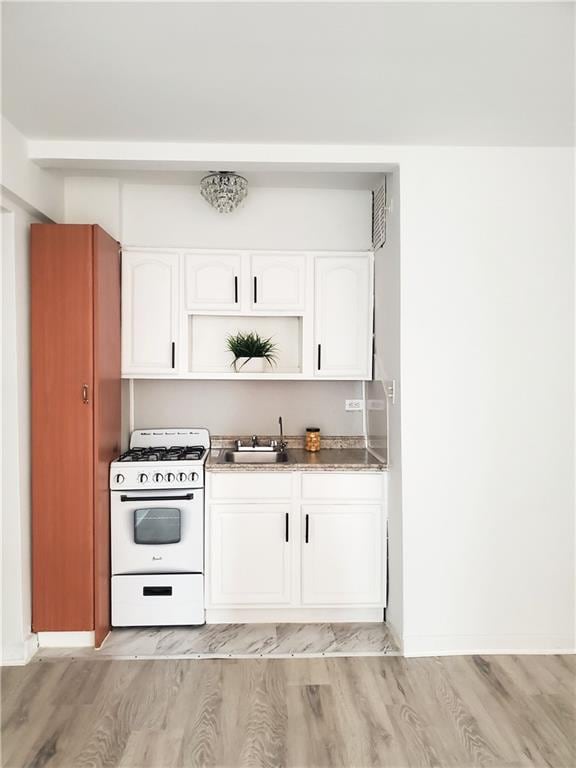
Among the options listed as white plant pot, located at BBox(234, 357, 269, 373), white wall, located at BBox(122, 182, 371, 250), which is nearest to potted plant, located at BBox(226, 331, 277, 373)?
white plant pot, located at BBox(234, 357, 269, 373)

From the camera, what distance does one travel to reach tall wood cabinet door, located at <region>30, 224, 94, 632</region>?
9.37ft

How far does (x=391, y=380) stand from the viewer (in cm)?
309

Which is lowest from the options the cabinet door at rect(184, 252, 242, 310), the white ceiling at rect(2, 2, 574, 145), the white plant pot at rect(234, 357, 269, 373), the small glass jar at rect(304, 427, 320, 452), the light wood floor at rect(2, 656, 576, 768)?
the light wood floor at rect(2, 656, 576, 768)

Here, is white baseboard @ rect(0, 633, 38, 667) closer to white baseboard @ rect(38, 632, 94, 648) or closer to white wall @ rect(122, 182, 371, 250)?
white baseboard @ rect(38, 632, 94, 648)

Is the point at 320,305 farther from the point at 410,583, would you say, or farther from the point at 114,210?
the point at 410,583

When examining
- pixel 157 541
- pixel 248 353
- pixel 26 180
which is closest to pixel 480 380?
pixel 248 353

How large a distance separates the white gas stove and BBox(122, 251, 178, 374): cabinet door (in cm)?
70

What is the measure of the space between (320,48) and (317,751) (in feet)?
8.94

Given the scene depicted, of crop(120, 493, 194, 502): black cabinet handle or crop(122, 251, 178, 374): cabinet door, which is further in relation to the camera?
crop(122, 251, 178, 374): cabinet door

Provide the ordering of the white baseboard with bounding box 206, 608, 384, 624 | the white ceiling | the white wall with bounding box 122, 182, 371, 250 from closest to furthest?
the white ceiling → the white baseboard with bounding box 206, 608, 384, 624 → the white wall with bounding box 122, 182, 371, 250

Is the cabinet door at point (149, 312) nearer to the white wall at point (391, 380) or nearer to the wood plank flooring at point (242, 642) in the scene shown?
the white wall at point (391, 380)

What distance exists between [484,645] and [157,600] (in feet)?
6.08

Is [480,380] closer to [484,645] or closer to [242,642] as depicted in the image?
[484,645]

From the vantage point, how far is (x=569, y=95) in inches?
92.4
